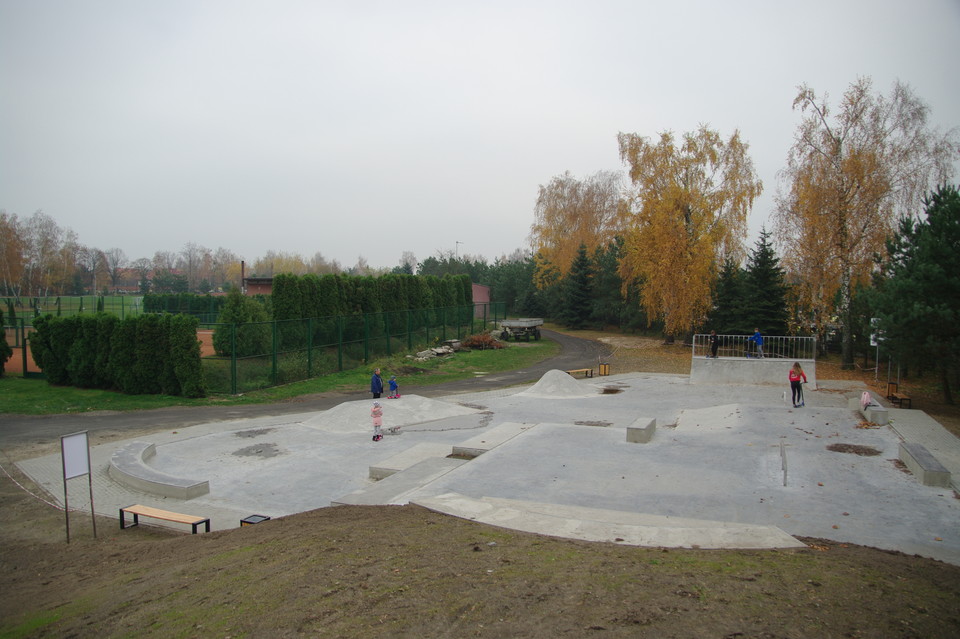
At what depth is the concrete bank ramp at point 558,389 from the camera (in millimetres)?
21547

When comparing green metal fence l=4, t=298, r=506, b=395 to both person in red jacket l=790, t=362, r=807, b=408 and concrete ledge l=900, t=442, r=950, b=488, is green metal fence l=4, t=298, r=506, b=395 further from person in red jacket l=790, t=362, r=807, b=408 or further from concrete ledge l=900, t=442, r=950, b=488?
concrete ledge l=900, t=442, r=950, b=488

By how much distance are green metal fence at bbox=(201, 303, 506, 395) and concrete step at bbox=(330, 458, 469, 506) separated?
11981 millimetres

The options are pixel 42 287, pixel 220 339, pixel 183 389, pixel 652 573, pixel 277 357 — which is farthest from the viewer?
pixel 42 287

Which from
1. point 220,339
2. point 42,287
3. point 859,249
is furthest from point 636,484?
point 42,287

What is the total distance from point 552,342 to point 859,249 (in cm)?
2170

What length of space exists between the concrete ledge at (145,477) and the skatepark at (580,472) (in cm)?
4

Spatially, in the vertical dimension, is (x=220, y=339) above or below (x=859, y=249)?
below

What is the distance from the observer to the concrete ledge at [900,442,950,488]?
10.1 m

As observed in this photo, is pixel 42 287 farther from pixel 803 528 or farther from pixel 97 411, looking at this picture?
pixel 803 528

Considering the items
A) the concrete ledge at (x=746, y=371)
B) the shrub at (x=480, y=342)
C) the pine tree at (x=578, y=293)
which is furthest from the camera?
the pine tree at (x=578, y=293)

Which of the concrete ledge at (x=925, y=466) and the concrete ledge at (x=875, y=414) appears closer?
the concrete ledge at (x=925, y=466)

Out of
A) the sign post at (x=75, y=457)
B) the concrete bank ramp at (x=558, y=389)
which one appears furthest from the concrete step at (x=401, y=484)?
the concrete bank ramp at (x=558, y=389)

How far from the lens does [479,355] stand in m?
35.1

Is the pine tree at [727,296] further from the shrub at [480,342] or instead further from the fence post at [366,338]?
the fence post at [366,338]
